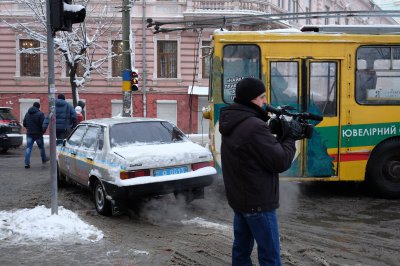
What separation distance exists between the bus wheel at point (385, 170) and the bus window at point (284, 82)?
1716mm

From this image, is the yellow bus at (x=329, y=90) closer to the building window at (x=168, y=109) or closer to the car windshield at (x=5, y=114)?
the car windshield at (x=5, y=114)

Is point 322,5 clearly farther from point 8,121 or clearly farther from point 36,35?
point 8,121

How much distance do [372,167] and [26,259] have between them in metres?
6.10

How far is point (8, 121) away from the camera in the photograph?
17234 millimetres

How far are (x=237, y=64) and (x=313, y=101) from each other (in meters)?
1.54

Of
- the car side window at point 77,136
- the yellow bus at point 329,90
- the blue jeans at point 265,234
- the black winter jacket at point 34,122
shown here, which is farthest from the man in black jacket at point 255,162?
the black winter jacket at point 34,122

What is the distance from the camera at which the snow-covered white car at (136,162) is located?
702 centimetres

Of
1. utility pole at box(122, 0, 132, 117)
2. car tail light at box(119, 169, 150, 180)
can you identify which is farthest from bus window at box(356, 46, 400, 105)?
utility pole at box(122, 0, 132, 117)

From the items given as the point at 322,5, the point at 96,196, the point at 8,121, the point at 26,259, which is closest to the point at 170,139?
the point at 96,196

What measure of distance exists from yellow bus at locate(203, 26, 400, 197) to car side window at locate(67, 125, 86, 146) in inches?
94.8

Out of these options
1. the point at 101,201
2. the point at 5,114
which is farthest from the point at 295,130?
the point at 5,114

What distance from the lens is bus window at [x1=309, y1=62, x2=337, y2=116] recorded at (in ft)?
28.7

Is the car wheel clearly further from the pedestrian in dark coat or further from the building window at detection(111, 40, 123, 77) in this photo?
the building window at detection(111, 40, 123, 77)

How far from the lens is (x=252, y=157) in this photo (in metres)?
3.71
